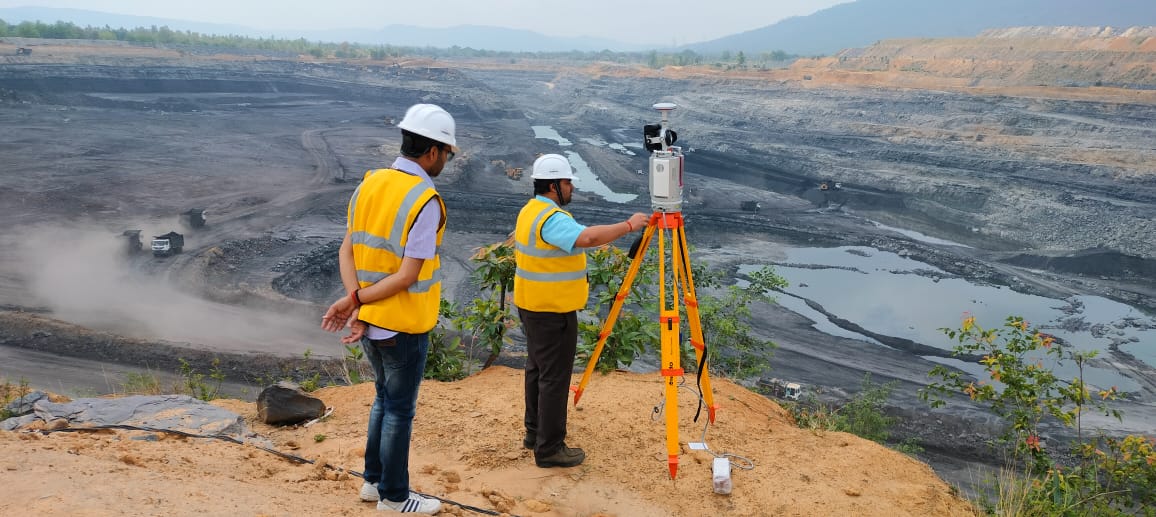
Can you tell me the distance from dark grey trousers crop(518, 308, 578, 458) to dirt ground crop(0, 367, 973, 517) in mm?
196

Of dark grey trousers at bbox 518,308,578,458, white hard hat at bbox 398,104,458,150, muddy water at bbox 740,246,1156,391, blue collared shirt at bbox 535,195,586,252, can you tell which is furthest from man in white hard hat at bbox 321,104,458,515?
muddy water at bbox 740,246,1156,391

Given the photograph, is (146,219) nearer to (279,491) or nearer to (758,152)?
(279,491)

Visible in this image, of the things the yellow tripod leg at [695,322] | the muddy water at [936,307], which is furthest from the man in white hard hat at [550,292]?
the muddy water at [936,307]

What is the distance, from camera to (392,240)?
2.64 m

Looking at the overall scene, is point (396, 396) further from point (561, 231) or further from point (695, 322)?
point (695, 322)

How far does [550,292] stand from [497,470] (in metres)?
0.97

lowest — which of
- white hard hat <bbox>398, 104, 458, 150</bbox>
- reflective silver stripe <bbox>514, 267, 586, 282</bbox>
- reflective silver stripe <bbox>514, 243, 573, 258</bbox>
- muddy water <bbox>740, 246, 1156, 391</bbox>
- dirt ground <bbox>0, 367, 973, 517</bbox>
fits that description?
muddy water <bbox>740, 246, 1156, 391</bbox>

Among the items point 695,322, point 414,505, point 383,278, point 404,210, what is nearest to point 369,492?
point 414,505

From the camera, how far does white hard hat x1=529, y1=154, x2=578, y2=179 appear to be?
3.37 m

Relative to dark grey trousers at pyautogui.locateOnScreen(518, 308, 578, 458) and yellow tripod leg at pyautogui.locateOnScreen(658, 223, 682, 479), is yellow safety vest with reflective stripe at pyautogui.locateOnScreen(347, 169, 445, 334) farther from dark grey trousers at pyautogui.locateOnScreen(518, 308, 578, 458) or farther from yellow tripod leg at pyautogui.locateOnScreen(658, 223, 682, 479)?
yellow tripod leg at pyautogui.locateOnScreen(658, 223, 682, 479)

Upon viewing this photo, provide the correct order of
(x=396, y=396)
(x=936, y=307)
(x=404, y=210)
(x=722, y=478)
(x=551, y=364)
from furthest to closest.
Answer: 1. (x=936, y=307)
2. (x=551, y=364)
3. (x=722, y=478)
4. (x=396, y=396)
5. (x=404, y=210)

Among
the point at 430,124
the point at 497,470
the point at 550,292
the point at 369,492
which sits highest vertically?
the point at 430,124

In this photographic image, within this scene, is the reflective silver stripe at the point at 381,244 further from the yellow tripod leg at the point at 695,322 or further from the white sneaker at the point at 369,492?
the yellow tripod leg at the point at 695,322

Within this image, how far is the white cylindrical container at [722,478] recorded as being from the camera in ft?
10.9
